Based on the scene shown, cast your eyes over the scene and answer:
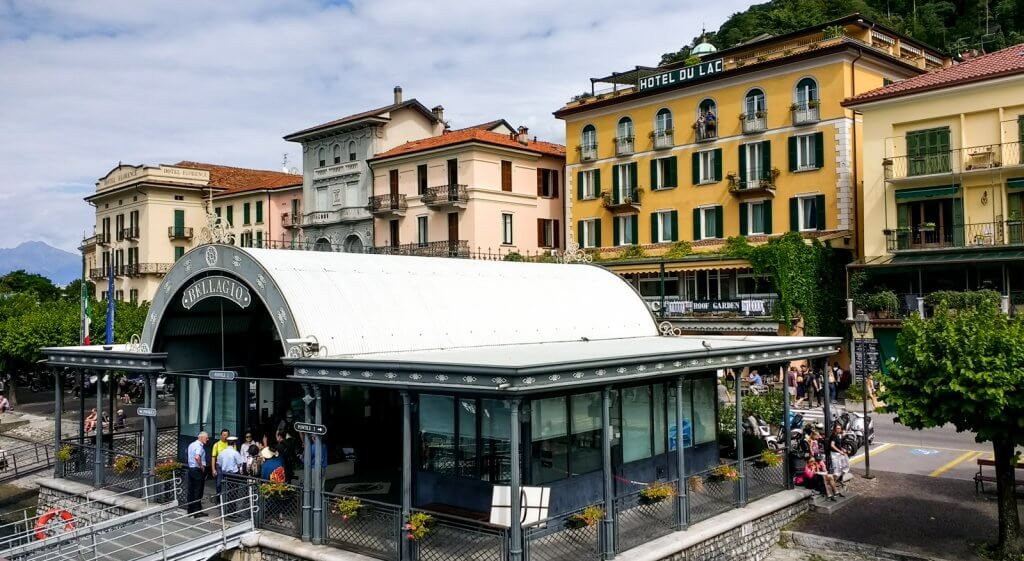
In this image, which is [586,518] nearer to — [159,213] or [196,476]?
[196,476]

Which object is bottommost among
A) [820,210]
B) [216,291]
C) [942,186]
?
[216,291]

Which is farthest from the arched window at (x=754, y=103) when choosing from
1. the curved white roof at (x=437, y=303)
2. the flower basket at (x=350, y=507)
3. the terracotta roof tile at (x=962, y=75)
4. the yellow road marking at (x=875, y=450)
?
the flower basket at (x=350, y=507)

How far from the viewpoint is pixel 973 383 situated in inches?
576

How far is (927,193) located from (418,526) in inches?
1238

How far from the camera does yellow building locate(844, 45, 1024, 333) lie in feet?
115

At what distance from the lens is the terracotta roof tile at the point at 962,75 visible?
35.1 m

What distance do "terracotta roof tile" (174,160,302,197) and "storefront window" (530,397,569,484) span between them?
56.1 m

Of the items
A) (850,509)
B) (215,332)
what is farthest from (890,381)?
(215,332)

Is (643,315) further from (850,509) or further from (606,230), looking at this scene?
(606,230)

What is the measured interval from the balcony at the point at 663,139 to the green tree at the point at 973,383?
3332 cm

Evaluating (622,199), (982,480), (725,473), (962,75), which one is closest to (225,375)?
(725,473)

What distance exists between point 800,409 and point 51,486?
24.5 metres

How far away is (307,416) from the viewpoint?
52.5 ft

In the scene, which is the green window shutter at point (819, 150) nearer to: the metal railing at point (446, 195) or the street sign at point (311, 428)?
the metal railing at point (446, 195)
